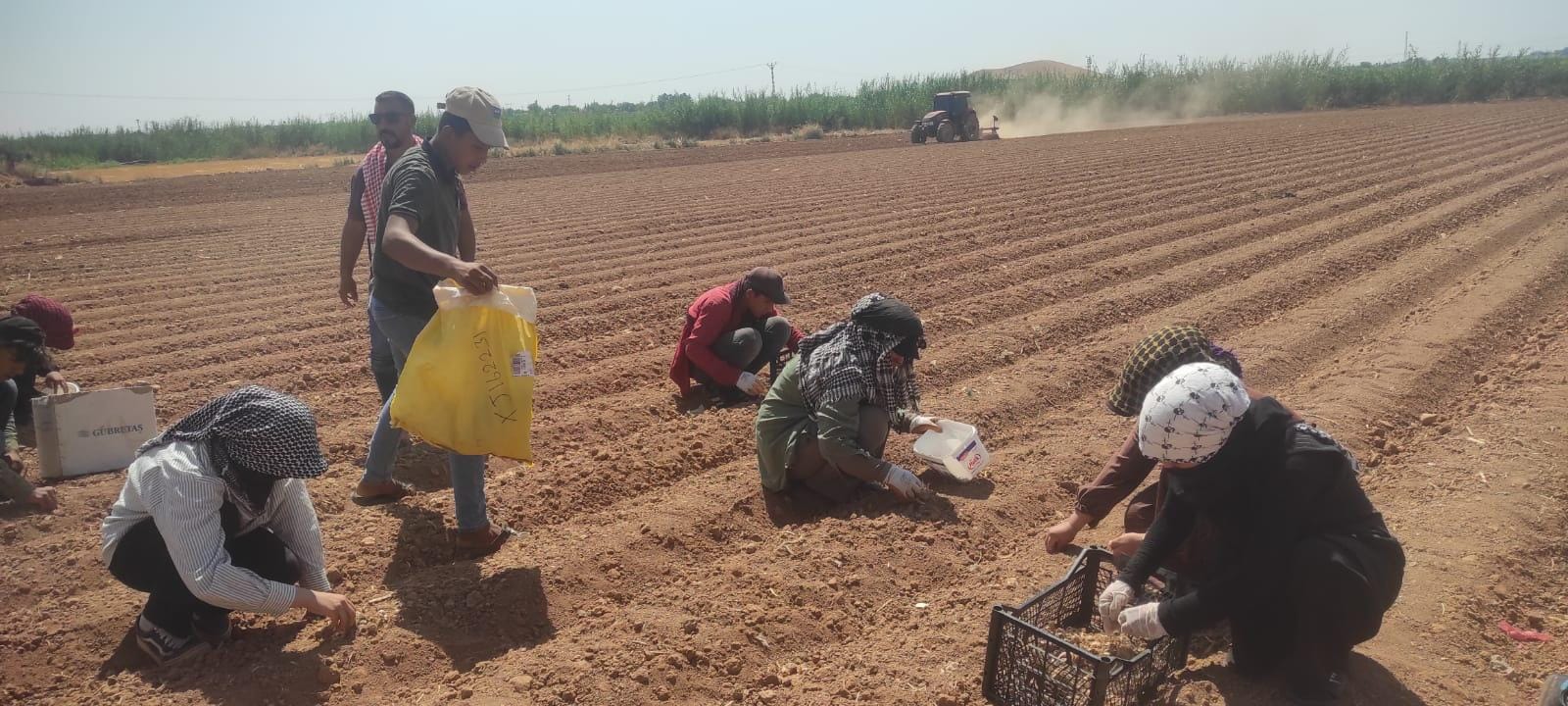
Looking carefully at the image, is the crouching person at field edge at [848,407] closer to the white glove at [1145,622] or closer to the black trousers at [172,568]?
the white glove at [1145,622]

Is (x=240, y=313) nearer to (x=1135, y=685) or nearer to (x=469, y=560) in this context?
(x=469, y=560)

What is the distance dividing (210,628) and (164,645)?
126mm

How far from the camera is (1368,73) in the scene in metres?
41.7

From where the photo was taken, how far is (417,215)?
352 cm

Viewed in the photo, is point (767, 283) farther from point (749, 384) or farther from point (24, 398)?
point (24, 398)

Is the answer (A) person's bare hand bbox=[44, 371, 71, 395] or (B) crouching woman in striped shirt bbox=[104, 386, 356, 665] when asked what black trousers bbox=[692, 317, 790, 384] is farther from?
(A) person's bare hand bbox=[44, 371, 71, 395]

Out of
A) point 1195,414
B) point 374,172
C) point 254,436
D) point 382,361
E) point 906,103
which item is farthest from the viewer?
point 906,103

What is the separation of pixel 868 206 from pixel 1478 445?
900 centimetres

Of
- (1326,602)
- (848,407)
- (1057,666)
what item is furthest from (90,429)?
(1326,602)

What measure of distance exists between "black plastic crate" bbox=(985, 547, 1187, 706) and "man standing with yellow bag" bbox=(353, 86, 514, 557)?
1.86 metres

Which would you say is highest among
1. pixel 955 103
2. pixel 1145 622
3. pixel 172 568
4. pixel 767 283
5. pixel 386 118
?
pixel 955 103

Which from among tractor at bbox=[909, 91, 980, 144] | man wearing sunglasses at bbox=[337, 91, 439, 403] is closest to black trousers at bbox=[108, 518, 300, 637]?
man wearing sunglasses at bbox=[337, 91, 439, 403]

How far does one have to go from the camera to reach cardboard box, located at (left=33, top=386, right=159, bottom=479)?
15.2 ft

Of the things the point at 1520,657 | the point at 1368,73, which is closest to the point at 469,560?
the point at 1520,657
